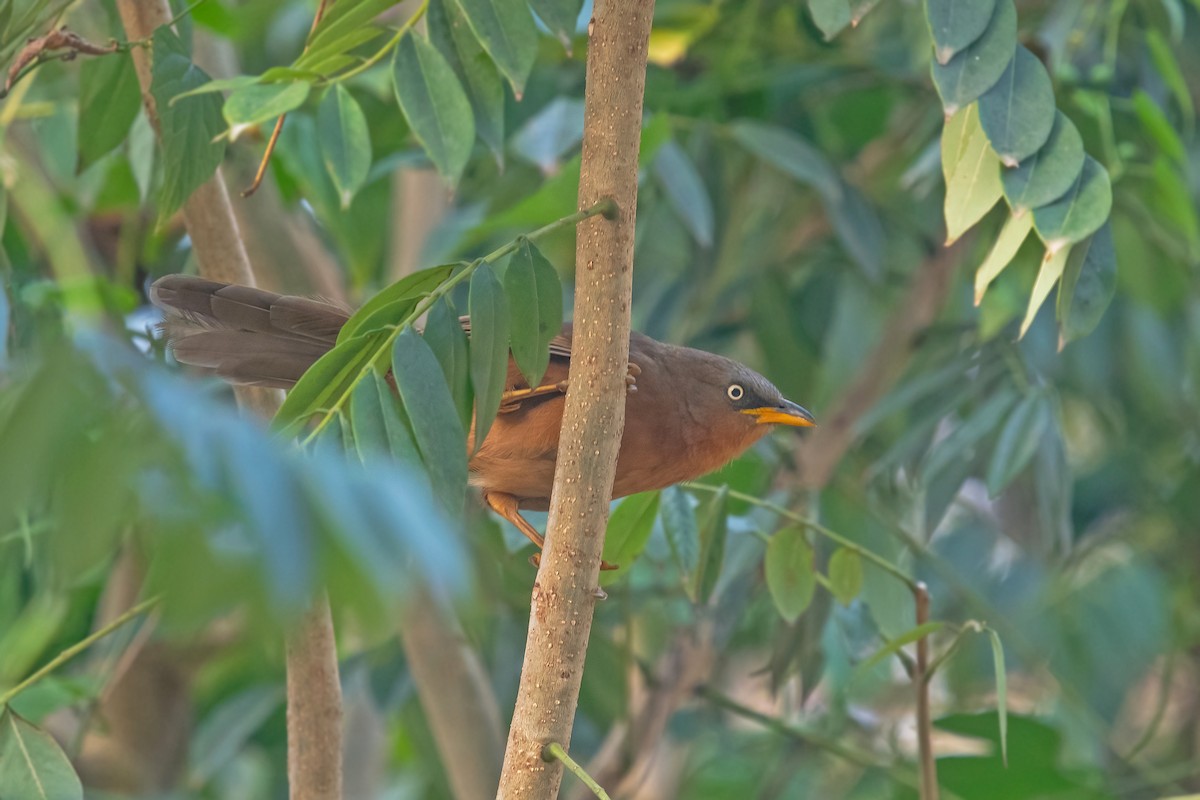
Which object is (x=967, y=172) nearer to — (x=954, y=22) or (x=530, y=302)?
(x=954, y=22)

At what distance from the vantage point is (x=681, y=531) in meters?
2.67

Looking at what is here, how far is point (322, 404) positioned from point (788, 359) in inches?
107

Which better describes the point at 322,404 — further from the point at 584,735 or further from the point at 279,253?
the point at 584,735

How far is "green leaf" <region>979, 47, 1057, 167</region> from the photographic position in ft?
6.69

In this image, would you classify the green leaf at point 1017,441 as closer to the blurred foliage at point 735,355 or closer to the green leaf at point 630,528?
the blurred foliage at point 735,355

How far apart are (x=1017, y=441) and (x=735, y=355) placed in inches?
81.7

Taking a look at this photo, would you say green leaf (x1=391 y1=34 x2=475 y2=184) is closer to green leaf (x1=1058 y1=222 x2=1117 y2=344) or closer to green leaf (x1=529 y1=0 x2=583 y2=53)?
green leaf (x1=529 y1=0 x2=583 y2=53)

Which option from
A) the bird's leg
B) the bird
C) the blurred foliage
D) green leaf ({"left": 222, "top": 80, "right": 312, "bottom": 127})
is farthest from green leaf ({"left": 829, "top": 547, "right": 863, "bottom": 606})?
green leaf ({"left": 222, "top": 80, "right": 312, "bottom": 127})

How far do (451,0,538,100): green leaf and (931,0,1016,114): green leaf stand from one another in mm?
644

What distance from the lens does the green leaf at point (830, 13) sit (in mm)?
2080

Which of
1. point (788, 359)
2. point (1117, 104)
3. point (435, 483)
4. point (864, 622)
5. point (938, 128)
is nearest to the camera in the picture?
point (435, 483)

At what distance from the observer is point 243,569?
0.98 meters

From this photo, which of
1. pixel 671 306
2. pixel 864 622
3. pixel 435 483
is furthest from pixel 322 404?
pixel 671 306

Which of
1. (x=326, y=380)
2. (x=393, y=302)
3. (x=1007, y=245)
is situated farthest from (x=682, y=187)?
Result: (x=326, y=380)
